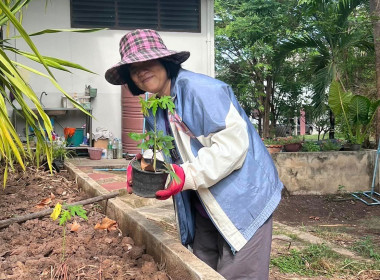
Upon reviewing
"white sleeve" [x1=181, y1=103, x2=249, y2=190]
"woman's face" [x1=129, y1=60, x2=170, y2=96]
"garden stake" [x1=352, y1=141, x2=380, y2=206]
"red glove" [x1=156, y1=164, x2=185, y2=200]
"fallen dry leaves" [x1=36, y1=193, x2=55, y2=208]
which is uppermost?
"woman's face" [x1=129, y1=60, x2=170, y2=96]

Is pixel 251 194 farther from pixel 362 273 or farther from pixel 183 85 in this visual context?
pixel 362 273

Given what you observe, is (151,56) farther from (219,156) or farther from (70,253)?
(70,253)

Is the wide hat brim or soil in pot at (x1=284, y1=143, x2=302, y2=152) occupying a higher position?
the wide hat brim

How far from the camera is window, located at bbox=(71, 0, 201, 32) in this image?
8.60 meters

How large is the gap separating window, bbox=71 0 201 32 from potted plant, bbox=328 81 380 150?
3.03 m

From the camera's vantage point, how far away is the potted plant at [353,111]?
799cm

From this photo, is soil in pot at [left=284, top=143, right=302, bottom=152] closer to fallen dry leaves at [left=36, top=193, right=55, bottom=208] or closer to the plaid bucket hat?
fallen dry leaves at [left=36, top=193, right=55, bottom=208]

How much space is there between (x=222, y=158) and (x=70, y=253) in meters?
1.12

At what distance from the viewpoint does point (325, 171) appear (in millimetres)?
7586

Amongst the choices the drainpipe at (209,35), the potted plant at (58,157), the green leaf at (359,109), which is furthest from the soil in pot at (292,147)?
the potted plant at (58,157)

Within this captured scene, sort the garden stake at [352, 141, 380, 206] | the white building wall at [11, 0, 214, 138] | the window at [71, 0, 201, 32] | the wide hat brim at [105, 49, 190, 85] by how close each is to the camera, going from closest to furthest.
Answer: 1. the wide hat brim at [105, 49, 190, 85]
2. the garden stake at [352, 141, 380, 206]
3. the white building wall at [11, 0, 214, 138]
4. the window at [71, 0, 201, 32]

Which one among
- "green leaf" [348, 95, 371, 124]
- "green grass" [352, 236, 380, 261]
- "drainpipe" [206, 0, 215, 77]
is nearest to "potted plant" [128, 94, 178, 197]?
"green grass" [352, 236, 380, 261]

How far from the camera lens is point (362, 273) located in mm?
3312

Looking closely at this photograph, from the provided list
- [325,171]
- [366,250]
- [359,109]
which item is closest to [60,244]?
[366,250]
